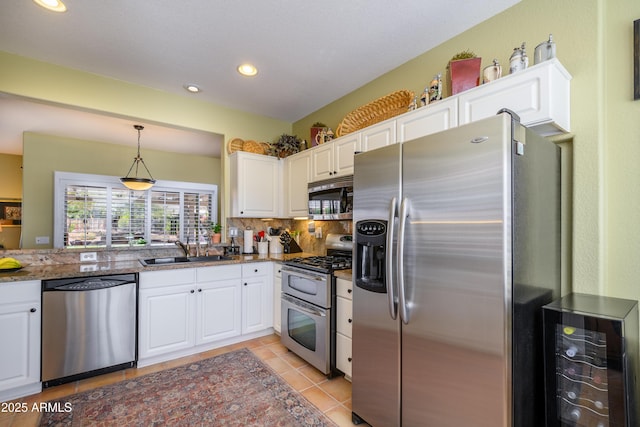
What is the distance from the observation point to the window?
5.09m

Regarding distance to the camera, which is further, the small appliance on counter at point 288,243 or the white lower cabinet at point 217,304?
the small appliance on counter at point 288,243

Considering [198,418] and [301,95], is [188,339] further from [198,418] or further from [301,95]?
[301,95]

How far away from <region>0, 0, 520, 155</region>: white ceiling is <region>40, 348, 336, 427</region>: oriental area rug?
2748 millimetres

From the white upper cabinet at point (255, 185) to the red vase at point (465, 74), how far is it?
7.77ft

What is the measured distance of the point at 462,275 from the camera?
1.33m

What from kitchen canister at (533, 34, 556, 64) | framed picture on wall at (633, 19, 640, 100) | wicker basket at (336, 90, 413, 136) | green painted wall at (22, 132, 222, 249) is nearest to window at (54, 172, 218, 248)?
green painted wall at (22, 132, 222, 249)

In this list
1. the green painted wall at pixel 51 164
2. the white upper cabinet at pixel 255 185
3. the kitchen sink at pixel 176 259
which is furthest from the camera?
the green painted wall at pixel 51 164

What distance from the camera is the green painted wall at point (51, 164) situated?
189 inches

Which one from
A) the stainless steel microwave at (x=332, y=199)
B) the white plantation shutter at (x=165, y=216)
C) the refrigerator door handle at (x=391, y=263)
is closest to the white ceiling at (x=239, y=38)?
the stainless steel microwave at (x=332, y=199)

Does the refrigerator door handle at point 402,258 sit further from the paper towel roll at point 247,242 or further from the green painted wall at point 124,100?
the green painted wall at point 124,100

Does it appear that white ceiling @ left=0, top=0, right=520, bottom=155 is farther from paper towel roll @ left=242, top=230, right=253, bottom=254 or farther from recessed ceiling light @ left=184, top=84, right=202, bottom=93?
paper towel roll @ left=242, top=230, right=253, bottom=254

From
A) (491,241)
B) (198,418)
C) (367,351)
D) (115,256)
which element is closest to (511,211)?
(491,241)

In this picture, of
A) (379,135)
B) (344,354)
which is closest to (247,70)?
(379,135)

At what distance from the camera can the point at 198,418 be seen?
191 centimetres
